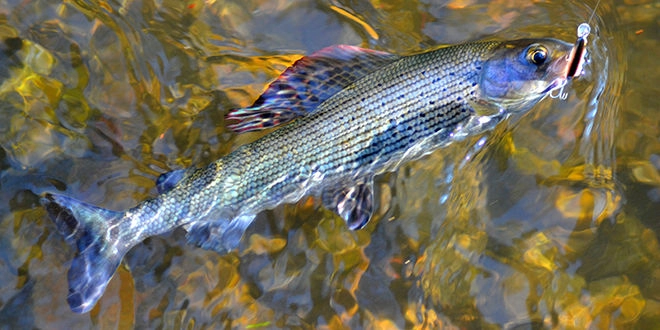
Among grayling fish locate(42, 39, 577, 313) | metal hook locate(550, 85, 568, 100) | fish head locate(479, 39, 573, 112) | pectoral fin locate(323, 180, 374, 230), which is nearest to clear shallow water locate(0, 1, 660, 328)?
metal hook locate(550, 85, 568, 100)

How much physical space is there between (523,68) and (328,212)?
1844mm

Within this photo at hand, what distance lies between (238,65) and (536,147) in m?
2.54

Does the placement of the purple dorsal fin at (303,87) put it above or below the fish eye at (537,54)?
below

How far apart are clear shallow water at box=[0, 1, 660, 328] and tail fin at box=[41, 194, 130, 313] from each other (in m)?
0.53

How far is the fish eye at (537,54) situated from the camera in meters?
3.90

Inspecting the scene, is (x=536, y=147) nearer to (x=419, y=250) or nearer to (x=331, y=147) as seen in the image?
(x=419, y=250)

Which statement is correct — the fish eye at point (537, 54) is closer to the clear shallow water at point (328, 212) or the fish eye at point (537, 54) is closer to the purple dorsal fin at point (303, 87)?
the clear shallow water at point (328, 212)

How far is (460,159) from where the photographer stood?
4.81 meters

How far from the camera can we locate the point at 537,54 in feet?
12.8

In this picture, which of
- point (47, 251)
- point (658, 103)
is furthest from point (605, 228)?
point (47, 251)

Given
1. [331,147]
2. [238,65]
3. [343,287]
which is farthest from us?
[238,65]

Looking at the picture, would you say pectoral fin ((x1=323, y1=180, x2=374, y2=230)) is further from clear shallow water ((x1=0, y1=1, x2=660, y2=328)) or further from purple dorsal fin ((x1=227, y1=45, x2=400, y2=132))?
purple dorsal fin ((x1=227, y1=45, x2=400, y2=132))

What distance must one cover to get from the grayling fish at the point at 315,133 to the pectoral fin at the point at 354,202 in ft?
0.79

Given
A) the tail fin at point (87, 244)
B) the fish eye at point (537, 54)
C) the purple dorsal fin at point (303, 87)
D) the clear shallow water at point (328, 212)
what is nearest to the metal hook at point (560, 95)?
the clear shallow water at point (328, 212)
